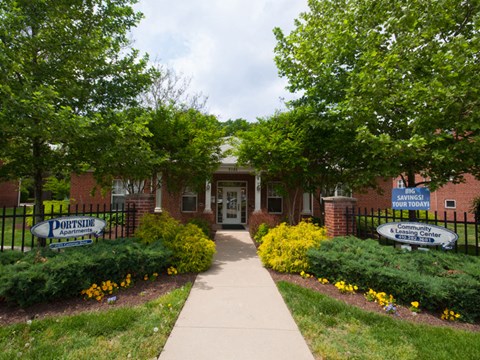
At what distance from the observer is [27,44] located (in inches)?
202

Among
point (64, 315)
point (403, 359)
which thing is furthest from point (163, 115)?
point (403, 359)

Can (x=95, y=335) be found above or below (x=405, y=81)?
below

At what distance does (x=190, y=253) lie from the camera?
569cm

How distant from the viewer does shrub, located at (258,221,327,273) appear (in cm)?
563

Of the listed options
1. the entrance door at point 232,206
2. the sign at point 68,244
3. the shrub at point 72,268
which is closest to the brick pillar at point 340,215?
the shrub at point 72,268

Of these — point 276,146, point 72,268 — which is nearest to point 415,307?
point 276,146

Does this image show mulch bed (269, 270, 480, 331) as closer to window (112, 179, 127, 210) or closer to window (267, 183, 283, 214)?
window (267, 183, 283, 214)

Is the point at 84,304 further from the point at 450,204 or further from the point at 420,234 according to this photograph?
the point at 450,204

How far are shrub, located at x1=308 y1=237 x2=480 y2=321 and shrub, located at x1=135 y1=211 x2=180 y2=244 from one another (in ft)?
10.9

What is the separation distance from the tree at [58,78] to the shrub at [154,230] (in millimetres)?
2182

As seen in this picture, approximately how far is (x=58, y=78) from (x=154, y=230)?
4.13 metres

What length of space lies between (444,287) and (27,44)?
882 cm

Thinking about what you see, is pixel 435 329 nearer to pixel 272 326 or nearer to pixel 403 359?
pixel 403 359

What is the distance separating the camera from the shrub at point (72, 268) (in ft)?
12.4
